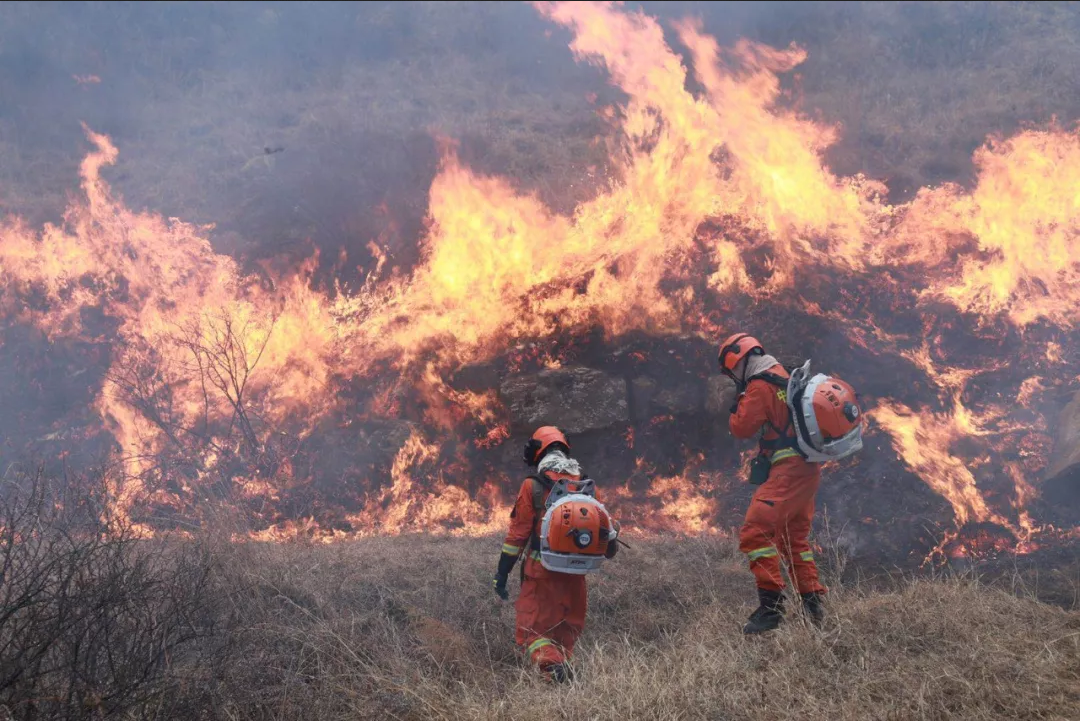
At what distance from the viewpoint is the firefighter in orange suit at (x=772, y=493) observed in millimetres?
4828

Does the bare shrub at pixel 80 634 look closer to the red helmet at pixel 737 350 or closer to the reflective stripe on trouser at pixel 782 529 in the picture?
the reflective stripe on trouser at pixel 782 529

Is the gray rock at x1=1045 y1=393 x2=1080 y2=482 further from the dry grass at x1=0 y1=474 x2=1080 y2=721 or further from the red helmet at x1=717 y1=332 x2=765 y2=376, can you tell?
the red helmet at x1=717 y1=332 x2=765 y2=376

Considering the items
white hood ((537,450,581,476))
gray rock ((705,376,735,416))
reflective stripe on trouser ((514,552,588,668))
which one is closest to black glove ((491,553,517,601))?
reflective stripe on trouser ((514,552,588,668))

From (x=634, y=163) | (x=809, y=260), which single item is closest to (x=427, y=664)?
(x=809, y=260)

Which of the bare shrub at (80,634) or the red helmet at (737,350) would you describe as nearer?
the bare shrub at (80,634)

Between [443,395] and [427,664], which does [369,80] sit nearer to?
[443,395]

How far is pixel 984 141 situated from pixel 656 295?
713cm

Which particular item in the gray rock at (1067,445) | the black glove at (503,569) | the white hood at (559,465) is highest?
the gray rock at (1067,445)

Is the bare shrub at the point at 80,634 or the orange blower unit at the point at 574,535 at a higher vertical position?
the orange blower unit at the point at 574,535

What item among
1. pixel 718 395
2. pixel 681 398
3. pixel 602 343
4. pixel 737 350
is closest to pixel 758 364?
pixel 737 350

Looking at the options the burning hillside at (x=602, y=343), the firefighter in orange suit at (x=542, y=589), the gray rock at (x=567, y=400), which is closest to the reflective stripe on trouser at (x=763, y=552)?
the firefighter in orange suit at (x=542, y=589)

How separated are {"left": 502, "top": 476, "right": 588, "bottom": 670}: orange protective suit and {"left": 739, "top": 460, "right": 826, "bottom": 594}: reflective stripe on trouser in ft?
3.98

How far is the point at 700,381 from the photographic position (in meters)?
9.66

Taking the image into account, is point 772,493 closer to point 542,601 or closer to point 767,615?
point 767,615
